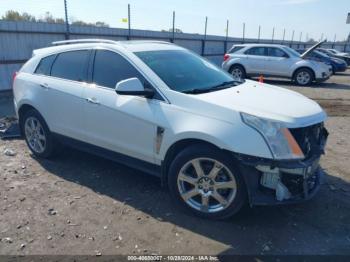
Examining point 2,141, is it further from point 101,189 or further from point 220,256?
point 220,256

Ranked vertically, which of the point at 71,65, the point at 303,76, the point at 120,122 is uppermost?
the point at 71,65

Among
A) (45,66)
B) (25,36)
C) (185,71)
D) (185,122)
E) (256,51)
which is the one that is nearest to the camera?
(185,122)

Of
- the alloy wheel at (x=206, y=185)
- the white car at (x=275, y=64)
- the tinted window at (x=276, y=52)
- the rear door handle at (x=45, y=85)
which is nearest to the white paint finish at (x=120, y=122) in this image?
the alloy wheel at (x=206, y=185)

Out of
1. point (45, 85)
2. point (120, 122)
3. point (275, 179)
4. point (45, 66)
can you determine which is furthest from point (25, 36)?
point (275, 179)

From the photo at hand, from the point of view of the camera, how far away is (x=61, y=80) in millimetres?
4758

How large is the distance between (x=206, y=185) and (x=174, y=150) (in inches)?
19.9

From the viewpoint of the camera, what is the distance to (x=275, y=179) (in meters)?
3.21

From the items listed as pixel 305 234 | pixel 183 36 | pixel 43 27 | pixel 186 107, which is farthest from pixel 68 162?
pixel 183 36

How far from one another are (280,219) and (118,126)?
2.10 metres

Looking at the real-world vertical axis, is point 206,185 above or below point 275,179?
below

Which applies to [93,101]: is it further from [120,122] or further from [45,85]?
[45,85]

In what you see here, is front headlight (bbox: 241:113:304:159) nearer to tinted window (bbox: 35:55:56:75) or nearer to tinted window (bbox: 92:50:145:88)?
tinted window (bbox: 92:50:145:88)

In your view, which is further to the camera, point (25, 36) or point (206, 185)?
point (25, 36)

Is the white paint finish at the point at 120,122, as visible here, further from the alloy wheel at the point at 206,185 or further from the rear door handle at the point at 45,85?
the rear door handle at the point at 45,85
